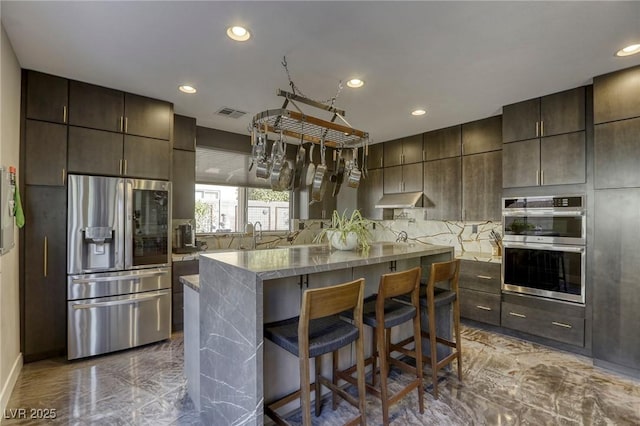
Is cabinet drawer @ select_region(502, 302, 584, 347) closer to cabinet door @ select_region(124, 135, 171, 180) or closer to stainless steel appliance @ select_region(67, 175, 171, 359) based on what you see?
stainless steel appliance @ select_region(67, 175, 171, 359)

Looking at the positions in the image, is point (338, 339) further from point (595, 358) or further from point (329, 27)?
point (595, 358)

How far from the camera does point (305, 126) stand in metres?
2.21

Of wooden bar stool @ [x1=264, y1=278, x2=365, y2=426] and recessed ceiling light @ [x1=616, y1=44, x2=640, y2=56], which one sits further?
recessed ceiling light @ [x1=616, y1=44, x2=640, y2=56]

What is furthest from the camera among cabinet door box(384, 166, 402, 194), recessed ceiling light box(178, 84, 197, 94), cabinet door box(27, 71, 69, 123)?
cabinet door box(384, 166, 402, 194)

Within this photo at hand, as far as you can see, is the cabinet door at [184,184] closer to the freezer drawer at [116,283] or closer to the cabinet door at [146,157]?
the cabinet door at [146,157]

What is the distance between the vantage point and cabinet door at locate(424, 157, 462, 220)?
430 centimetres

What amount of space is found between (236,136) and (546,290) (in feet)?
14.6

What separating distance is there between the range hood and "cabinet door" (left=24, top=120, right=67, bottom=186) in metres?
4.11

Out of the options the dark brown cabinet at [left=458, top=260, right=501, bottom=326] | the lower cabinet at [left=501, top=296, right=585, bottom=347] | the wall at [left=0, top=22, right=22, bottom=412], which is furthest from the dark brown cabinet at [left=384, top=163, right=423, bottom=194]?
the wall at [left=0, top=22, right=22, bottom=412]

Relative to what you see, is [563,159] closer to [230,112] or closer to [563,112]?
[563,112]

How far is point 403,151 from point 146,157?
144 inches

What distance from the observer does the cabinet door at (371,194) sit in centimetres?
533

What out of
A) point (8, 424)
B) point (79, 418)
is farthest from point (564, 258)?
point (8, 424)

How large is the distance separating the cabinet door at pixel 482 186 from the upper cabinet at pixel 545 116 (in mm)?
435
